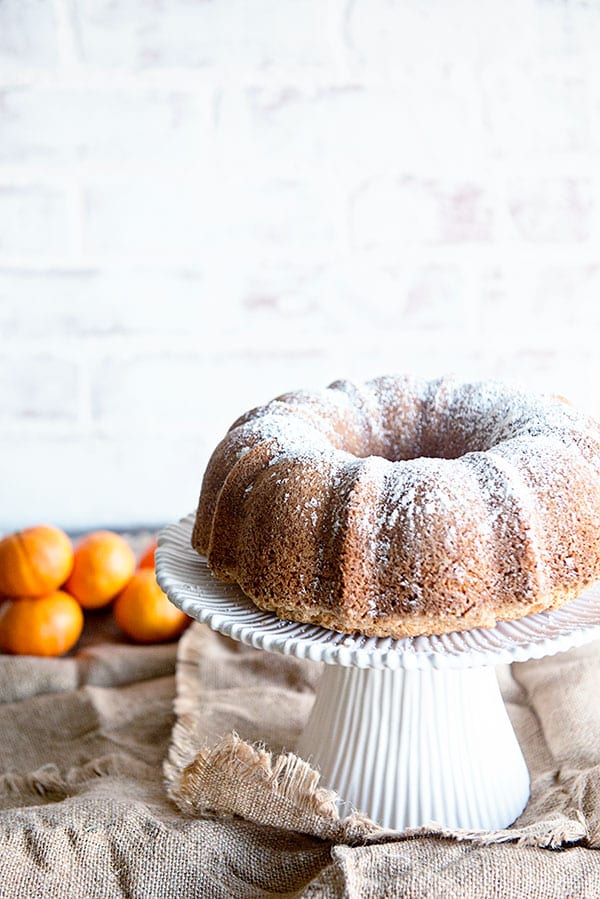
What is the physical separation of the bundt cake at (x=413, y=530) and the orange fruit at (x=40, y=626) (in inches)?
24.9

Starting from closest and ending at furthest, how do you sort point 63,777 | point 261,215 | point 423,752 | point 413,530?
point 413,530, point 423,752, point 63,777, point 261,215

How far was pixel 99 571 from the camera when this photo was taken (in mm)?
1768

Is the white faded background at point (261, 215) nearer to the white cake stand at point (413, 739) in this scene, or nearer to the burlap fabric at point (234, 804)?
the burlap fabric at point (234, 804)

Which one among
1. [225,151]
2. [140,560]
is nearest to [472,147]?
[225,151]

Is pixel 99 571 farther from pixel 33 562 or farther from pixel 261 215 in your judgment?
pixel 261 215

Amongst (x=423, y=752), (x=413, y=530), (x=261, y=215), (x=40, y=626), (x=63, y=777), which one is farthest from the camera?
(x=261, y=215)

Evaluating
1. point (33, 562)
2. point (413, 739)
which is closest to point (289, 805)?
point (413, 739)

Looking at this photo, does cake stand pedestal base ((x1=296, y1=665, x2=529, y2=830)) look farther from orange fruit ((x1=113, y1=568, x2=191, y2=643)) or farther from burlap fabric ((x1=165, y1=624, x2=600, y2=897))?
orange fruit ((x1=113, y1=568, x2=191, y2=643))

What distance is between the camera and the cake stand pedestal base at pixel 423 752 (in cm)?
112

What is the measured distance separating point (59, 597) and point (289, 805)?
80cm

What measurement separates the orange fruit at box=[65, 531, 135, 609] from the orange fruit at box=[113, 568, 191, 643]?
0.06 m

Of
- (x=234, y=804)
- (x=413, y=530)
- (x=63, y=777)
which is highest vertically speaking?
(x=413, y=530)

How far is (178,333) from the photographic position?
2.12 metres

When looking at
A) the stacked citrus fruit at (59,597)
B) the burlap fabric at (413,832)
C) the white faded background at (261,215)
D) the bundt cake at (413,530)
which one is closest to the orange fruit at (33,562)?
the stacked citrus fruit at (59,597)
